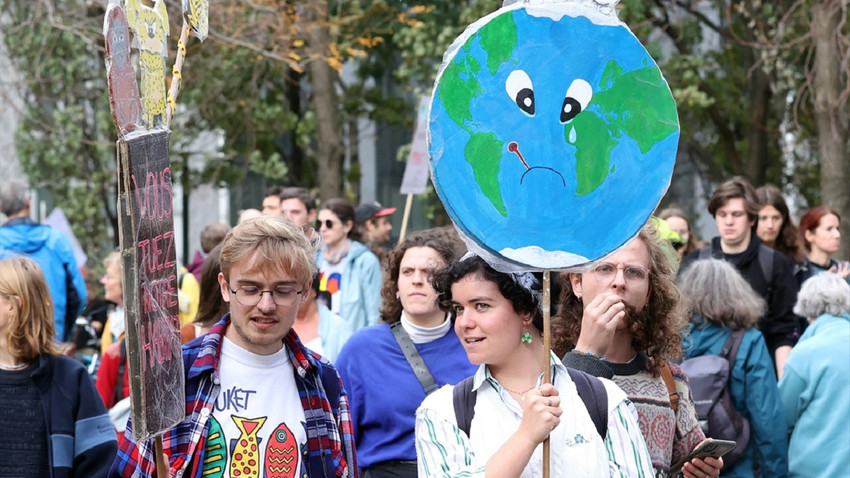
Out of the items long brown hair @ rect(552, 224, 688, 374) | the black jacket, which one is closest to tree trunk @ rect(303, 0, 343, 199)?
the black jacket

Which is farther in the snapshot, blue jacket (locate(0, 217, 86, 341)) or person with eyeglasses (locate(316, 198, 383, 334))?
blue jacket (locate(0, 217, 86, 341))

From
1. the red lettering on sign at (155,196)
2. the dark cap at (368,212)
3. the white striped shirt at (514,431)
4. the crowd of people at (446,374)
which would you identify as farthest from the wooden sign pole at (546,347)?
the dark cap at (368,212)

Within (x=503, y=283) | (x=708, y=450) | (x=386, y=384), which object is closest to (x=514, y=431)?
(x=503, y=283)

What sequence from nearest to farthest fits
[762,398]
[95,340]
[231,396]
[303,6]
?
1. [231,396]
2. [762,398]
3. [95,340]
4. [303,6]

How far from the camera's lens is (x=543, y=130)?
3381mm

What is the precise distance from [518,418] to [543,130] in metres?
0.78

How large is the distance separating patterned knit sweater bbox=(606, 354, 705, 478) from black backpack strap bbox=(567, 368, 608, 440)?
75 centimetres

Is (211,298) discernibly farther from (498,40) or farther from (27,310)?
(498,40)

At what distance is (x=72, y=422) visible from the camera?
4852 mm

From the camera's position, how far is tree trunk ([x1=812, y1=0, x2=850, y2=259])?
13516 millimetres

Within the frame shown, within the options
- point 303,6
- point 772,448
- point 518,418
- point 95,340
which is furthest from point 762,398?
point 303,6

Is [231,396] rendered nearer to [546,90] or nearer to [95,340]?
[546,90]

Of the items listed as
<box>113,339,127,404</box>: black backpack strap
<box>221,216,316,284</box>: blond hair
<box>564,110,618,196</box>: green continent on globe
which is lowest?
<box>113,339,127,404</box>: black backpack strap

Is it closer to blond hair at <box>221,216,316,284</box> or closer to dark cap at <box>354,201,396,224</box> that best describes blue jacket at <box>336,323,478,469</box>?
blond hair at <box>221,216,316,284</box>
